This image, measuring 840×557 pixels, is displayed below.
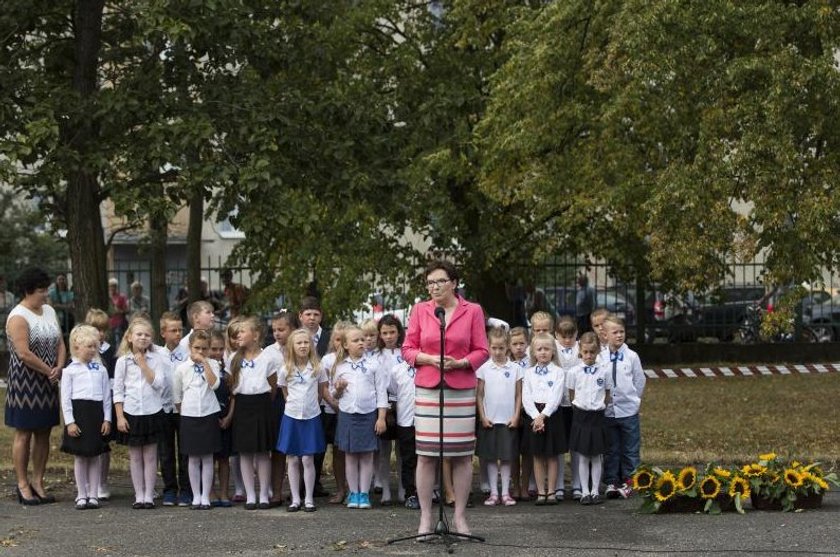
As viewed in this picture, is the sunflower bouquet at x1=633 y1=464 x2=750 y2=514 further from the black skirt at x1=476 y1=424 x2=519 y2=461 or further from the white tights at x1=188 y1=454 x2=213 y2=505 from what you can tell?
the white tights at x1=188 y1=454 x2=213 y2=505

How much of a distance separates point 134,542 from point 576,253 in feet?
58.7

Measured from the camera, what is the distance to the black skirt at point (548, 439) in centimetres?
1305

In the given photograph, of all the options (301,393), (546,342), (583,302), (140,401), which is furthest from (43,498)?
(583,302)

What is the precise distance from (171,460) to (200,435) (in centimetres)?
47

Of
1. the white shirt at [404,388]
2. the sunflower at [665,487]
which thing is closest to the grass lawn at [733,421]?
the white shirt at [404,388]

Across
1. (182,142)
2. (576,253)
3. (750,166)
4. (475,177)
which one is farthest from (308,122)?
(576,253)

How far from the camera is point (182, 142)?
15.8 meters

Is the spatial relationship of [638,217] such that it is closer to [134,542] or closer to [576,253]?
[576,253]

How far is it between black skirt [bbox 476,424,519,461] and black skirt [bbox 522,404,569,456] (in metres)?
0.10

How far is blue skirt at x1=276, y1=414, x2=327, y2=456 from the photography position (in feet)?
41.8

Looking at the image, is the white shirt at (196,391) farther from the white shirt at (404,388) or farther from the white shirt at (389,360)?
the white shirt at (404,388)

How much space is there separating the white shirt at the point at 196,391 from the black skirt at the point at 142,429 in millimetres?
257

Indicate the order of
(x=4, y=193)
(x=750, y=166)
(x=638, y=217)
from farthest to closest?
(x=4, y=193) < (x=638, y=217) < (x=750, y=166)

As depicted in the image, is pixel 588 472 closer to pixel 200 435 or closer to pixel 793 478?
pixel 793 478
